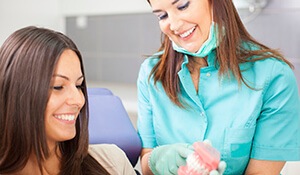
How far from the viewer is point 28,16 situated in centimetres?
340

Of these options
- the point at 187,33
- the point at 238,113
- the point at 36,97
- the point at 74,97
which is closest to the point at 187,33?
the point at 187,33

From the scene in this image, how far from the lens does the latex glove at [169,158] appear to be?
1.50 m

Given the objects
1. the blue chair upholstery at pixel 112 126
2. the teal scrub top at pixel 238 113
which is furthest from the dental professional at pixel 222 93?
the blue chair upholstery at pixel 112 126

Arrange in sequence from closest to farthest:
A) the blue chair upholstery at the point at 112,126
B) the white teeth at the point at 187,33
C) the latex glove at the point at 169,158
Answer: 1. the latex glove at the point at 169,158
2. the white teeth at the point at 187,33
3. the blue chair upholstery at the point at 112,126

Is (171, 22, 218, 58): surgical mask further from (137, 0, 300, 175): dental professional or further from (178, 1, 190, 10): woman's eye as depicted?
(178, 1, 190, 10): woman's eye

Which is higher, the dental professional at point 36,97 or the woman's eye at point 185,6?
the woman's eye at point 185,6

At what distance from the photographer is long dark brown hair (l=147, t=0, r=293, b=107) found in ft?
5.32

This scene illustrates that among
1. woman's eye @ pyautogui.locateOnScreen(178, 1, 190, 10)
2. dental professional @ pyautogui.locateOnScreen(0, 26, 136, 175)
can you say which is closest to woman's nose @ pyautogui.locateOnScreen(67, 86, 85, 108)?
dental professional @ pyautogui.locateOnScreen(0, 26, 136, 175)

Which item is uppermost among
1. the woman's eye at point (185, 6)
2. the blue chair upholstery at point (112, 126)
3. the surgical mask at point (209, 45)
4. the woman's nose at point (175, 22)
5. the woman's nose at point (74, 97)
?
the woman's eye at point (185, 6)

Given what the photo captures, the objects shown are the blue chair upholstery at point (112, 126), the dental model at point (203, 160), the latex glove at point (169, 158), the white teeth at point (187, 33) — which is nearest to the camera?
the dental model at point (203, 160)

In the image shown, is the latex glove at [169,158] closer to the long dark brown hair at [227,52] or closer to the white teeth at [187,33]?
the long dark brown hair at [227,52]

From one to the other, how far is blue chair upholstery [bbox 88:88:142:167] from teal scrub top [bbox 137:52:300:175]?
147 millimetres

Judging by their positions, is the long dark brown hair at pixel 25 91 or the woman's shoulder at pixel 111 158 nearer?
A: the long dark brown hair at pixel 25 91

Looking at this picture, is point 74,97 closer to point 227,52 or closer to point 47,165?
point 47,165
